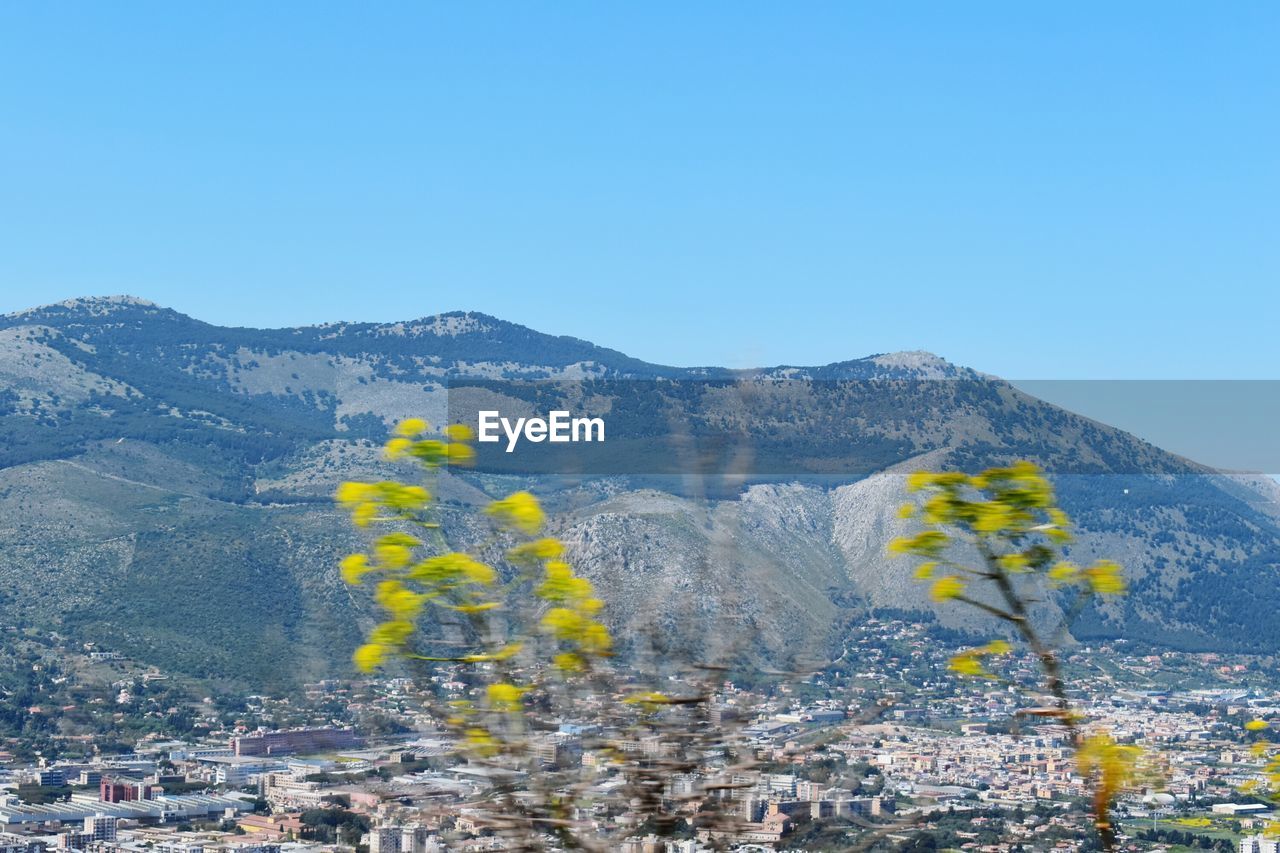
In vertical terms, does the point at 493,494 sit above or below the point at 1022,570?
above

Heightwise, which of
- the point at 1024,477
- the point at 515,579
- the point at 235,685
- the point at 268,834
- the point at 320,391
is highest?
the point at 320,391

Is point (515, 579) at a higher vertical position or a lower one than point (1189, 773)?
higher

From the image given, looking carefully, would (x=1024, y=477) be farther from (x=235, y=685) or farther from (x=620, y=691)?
(x=235, y=685)

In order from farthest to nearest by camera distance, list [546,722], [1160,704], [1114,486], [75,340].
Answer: [75,340]
[1114,486]
[1160,704]
[546,722]

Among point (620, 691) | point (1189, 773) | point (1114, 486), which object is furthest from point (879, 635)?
point (1114, 486)

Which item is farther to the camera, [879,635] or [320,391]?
[320,391]

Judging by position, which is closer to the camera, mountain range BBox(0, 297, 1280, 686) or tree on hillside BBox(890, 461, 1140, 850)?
tree on hillside BBox(890, 461, 1140, 850)

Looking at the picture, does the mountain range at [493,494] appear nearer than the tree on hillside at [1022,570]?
No

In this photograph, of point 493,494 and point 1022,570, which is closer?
point 1022,570
